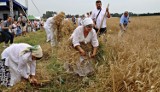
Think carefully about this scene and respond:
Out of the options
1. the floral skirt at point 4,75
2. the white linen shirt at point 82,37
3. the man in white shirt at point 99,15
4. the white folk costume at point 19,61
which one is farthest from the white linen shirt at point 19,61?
the man in white shirt at point 99,15

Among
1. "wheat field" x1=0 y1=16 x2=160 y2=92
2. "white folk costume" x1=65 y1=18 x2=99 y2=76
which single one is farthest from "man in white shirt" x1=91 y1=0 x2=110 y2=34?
"white folk costume" x1=65 y1=18 x2=99 y2=76

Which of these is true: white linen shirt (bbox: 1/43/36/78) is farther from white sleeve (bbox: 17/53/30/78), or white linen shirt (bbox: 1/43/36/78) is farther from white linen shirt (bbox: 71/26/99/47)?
white linen shirt (bbox: 71/26/99/47)

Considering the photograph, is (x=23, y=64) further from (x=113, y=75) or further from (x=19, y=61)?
(x=113, y=75)

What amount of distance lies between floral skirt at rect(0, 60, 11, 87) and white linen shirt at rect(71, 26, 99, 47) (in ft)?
4.83

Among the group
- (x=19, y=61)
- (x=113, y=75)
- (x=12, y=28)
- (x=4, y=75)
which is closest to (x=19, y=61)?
(x=19, y=61)

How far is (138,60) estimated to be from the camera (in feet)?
18.0

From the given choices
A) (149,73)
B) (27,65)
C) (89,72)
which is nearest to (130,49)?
(89,72)

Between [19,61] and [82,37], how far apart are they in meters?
1.64

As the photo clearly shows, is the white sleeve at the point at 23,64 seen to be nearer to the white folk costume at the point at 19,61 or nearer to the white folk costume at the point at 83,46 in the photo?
the white folk costume at the point at 19,61

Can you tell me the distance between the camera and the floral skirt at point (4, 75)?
19.3 ft

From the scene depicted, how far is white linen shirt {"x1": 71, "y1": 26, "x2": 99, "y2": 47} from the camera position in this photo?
258 inches

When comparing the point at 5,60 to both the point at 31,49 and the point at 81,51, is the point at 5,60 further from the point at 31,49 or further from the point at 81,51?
the point at 81,51

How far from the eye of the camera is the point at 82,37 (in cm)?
663

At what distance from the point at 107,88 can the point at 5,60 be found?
6.23ft
